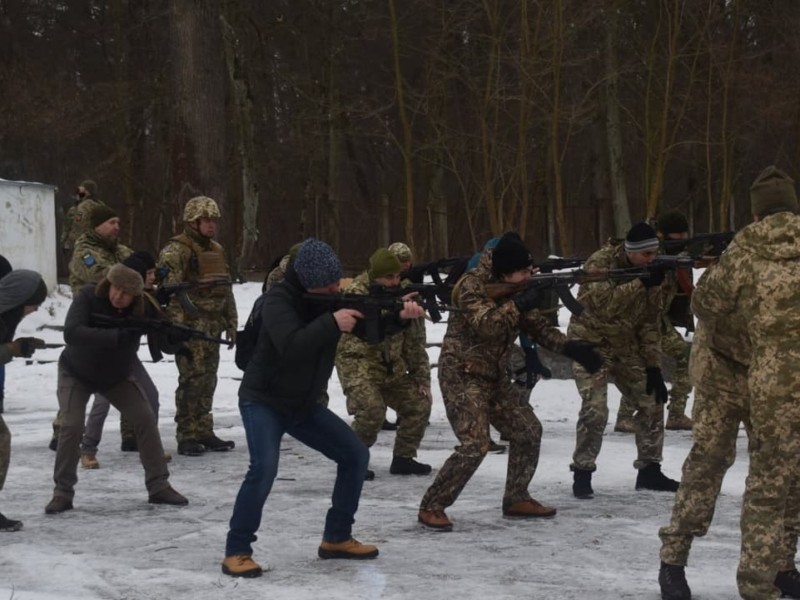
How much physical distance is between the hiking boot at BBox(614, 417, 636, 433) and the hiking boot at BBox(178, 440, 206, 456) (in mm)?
3986

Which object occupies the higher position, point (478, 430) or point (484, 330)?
point (484, 330)

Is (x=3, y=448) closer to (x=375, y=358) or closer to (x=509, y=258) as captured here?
(x=375, y=358)

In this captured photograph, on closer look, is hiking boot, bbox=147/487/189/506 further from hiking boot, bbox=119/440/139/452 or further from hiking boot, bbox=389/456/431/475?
hiking boot, bbox=119/440/139/452

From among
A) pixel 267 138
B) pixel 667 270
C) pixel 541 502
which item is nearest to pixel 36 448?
pixel 541 502

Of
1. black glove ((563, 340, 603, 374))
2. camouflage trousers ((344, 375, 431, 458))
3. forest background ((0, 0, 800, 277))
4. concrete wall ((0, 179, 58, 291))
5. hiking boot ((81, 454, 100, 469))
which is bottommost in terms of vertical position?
hiking boot ((81, 454, 100, 469))

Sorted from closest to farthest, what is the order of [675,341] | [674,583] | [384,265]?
[674,583] → [384,265] → [675,341]

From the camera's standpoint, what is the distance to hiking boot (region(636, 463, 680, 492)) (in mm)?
9023

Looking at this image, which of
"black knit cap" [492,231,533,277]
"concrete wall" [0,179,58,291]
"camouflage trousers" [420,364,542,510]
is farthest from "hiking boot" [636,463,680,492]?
"concrete wall" [0,179,58,291]

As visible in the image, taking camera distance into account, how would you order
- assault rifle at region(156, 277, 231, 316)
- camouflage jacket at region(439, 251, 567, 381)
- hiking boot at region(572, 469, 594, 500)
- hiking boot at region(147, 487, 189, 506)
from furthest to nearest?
assault rifle at region(156, 277, 231, 316) → hiking boot at region(572, 469, 594, 500) → hiking boot at region(147, 487, 189, 506) → camouflage jacket at region(439, 251, 567, 381)

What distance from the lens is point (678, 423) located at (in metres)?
12.2

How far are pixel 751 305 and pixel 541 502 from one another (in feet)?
11.1

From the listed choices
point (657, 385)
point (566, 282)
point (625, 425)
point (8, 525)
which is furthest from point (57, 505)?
point (625, 425)

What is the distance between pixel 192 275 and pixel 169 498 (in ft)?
9.31

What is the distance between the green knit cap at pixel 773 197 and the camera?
584cm
